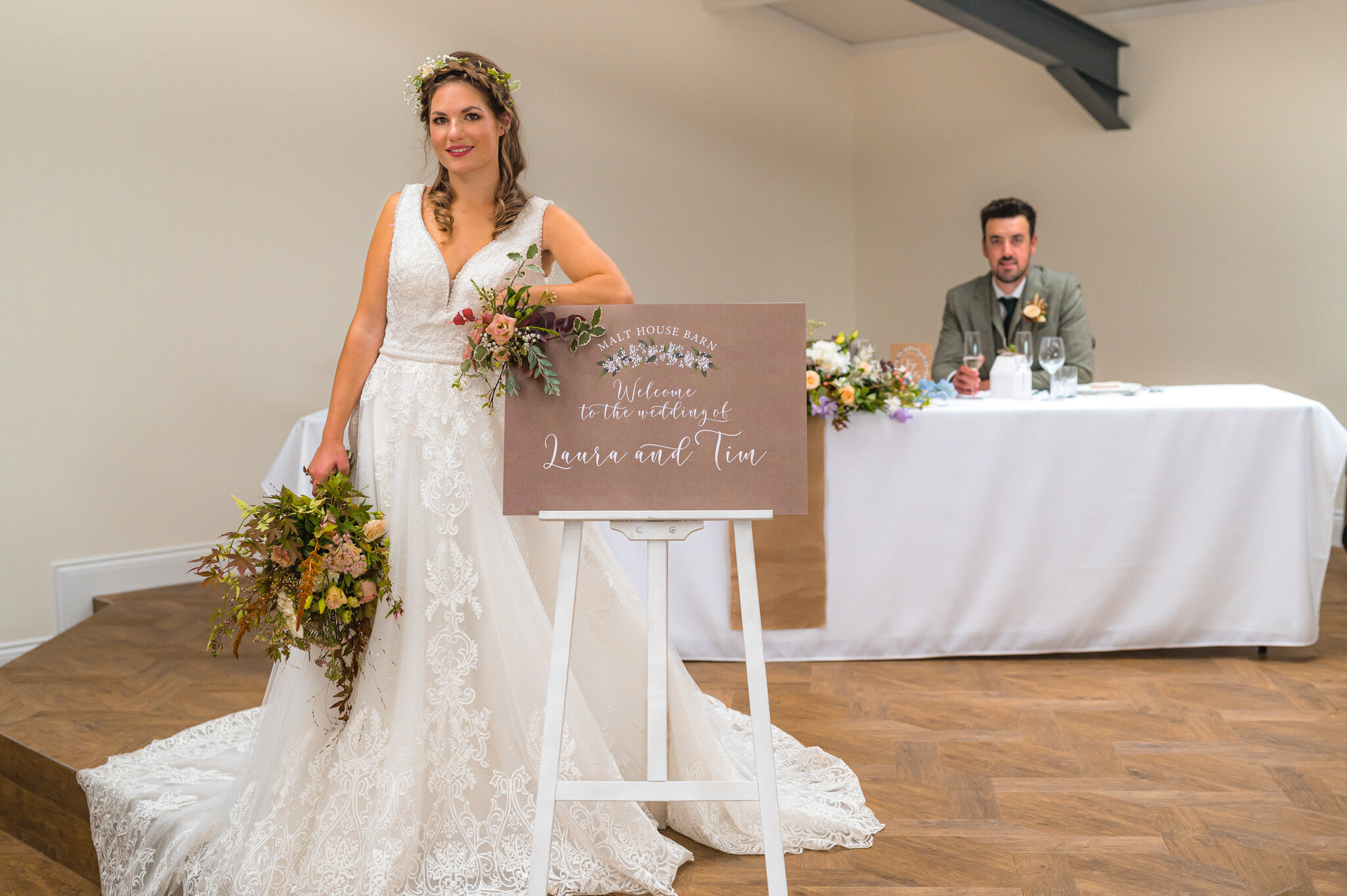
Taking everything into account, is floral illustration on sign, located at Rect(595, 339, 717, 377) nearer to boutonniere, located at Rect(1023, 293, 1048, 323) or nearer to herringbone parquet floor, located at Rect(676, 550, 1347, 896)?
herringbone parquet floor, located at Rect(676, 550, 1347, 896)

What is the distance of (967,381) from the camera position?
12.3 feet

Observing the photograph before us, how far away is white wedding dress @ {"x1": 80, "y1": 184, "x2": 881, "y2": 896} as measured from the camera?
6.64ft

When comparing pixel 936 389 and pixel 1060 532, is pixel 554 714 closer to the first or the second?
pixel 1060 532

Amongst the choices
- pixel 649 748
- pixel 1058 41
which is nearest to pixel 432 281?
pixel 649 748

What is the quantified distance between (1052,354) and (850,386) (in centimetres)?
76

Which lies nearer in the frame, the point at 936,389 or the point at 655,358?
the point at 655,358

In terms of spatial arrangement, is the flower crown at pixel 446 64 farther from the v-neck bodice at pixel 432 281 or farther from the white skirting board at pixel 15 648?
the white skirting board at pixel 15 648

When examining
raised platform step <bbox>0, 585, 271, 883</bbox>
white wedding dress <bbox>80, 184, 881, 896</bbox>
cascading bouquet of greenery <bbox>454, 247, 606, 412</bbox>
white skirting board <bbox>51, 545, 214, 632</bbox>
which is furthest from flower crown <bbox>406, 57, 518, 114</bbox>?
white skirting board <bbox>51, 545, 214, 632</bbox>

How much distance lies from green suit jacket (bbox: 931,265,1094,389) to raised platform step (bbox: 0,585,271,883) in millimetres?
2831

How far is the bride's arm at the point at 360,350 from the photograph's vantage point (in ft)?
7.07

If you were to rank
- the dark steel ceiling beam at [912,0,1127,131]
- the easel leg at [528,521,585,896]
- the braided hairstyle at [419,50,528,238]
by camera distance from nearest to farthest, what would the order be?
the easel leg at [528,521,585,896] < the braided hairstyle at [419,50,528,238] < the dark steel ceiling beam at [912,0,1127,131]

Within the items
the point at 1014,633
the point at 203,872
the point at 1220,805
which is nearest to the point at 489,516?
the point at 203,872

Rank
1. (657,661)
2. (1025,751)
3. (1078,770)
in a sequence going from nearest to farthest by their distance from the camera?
1. (657,661)
2. (1078,770)
3. (1025,751)

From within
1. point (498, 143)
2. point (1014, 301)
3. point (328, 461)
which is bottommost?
point (328, 461)
